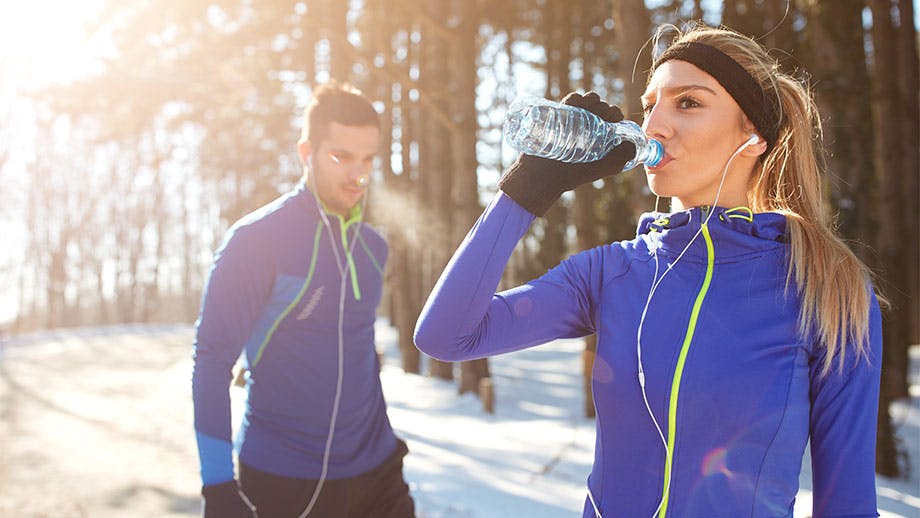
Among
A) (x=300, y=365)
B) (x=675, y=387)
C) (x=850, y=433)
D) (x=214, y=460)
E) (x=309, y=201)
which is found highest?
(x=309, y=201)

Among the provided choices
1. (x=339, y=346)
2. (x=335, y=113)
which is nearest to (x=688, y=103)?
(x=339, y=346)

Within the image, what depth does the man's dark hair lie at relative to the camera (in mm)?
3994

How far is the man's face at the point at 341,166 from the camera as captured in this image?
3.97 meters

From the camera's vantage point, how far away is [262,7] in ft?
41.9

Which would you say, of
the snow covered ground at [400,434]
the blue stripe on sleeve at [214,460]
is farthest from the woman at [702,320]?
the snow covered ground at [400,434]

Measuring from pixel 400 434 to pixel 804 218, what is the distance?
8.17 m

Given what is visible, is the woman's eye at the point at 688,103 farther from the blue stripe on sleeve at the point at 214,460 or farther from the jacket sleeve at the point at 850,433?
the blue stripe on sleeve at the point at 214,460

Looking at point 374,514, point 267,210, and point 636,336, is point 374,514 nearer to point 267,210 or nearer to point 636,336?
point 267,210

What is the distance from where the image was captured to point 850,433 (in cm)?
190

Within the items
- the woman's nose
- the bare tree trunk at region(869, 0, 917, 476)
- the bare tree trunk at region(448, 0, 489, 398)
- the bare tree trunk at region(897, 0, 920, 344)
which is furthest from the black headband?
the bare tree trunk at region(897, 0, 920, 344)

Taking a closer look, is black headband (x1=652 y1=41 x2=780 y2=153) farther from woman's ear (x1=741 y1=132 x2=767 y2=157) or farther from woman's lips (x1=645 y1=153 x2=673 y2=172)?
woman's lips (x1=645 y1=153 x2=673 y2=172)

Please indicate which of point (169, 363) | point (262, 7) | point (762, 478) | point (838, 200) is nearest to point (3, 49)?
point (169, 363)

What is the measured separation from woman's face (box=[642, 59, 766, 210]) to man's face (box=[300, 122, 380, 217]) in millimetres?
2019

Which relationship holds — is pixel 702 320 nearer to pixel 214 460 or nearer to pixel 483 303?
pixel 483 303
